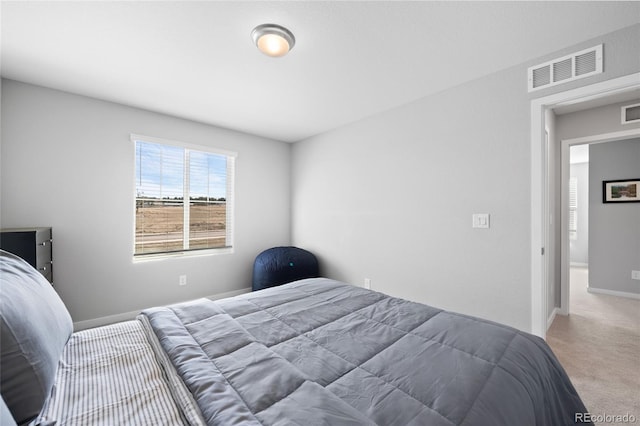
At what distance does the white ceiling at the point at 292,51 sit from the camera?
1.69 metres

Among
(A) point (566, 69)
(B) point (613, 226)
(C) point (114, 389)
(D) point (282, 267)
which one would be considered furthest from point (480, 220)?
(B) point (613, 226)

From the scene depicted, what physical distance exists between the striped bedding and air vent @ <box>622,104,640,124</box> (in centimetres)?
450

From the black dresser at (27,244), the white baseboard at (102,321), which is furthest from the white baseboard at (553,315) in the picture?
the black dresser at (27,244)

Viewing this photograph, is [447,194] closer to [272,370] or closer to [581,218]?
[272,370]

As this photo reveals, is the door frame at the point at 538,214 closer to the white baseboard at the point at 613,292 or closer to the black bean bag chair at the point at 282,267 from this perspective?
the black bean bag chair at the point at 282,267

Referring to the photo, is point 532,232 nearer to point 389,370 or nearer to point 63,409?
point 389,370

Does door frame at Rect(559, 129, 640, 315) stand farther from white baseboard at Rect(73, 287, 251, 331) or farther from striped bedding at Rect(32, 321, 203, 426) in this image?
white baseboard at Rect(73, 287, 251, 331)

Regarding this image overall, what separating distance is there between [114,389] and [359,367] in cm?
90

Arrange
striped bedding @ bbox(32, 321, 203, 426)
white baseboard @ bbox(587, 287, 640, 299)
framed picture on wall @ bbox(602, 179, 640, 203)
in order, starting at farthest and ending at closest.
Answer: framed picture on wall @ bbox(602, 179, 640, 203) → white baseboard @ bbox(587, 287, 640, 299) → striped bedding @ bbox(32, 321, 203, 426)

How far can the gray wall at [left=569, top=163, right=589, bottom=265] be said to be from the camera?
6.32 metres

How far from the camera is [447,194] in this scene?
107 inches

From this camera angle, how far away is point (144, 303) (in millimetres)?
3252

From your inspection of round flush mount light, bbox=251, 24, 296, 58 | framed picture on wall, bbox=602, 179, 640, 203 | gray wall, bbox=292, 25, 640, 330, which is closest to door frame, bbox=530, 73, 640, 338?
gray wall, bbox=292, 25, 640, 330

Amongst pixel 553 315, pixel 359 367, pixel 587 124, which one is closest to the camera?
pixel 359 367
